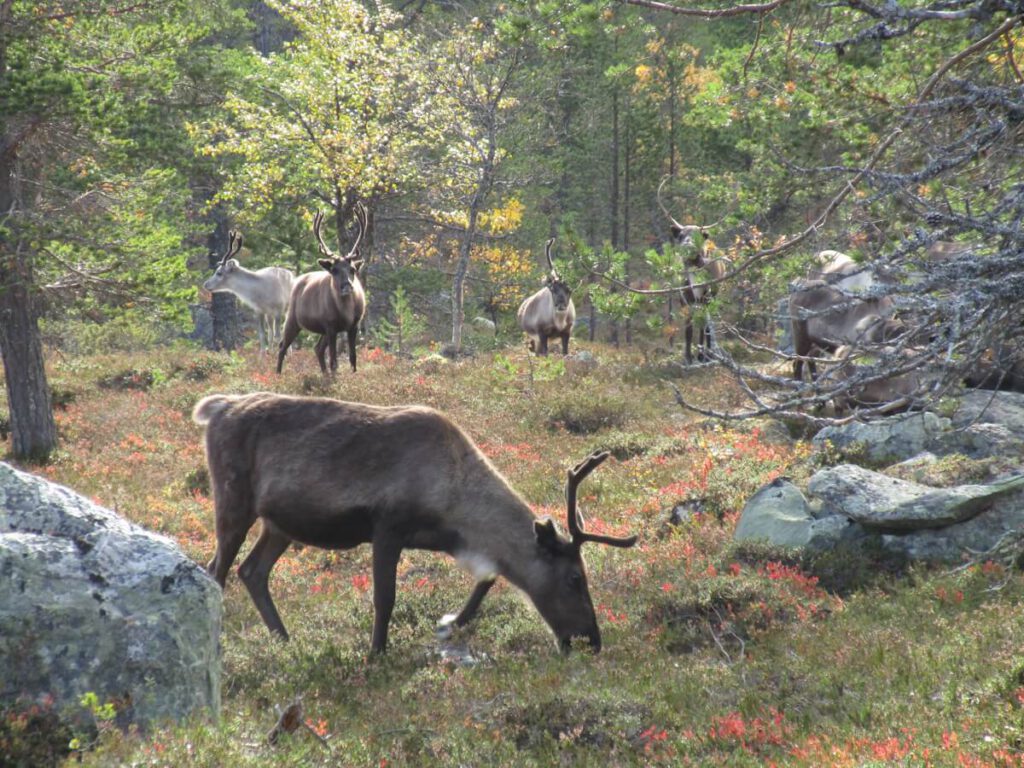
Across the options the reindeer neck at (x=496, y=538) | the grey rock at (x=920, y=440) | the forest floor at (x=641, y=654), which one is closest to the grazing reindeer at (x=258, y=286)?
the forest floor at (x=641, y=654)

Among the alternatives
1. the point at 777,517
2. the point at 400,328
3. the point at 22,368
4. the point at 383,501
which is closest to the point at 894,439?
the point at 777,517

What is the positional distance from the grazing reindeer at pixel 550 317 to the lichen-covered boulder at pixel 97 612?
18642 mm

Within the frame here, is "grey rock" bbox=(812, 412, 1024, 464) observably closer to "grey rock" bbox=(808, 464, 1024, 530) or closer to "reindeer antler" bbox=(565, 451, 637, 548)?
"grey rock" bbox=(808, 464, 1024, 530)

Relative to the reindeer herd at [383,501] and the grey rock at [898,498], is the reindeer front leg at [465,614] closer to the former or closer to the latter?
the reindeer herd at [383,501]

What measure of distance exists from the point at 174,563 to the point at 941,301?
457 cm

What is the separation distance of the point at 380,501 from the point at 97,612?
302cm

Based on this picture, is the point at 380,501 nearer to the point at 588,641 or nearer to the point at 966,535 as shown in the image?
the point at 588,641

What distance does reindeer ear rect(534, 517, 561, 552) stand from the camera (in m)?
7.50

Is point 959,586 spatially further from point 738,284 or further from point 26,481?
point 26,481

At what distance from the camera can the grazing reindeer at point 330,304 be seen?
63.5 feet

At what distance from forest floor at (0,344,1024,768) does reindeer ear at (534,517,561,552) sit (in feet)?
2.89

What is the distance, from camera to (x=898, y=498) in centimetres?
887

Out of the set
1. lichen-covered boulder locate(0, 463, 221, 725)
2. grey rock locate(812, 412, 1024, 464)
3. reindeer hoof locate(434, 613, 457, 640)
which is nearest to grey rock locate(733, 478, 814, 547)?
grey rock locate(812, 412, 1024, 464)

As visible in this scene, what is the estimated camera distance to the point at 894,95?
24.4 ft
